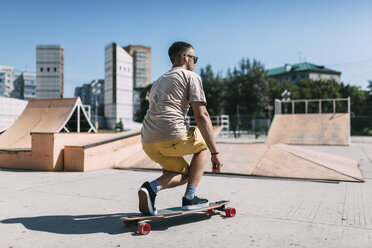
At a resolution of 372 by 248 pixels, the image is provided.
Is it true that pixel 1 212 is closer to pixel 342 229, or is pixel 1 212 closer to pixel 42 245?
pixel 42 245

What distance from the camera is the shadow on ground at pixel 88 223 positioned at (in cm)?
254

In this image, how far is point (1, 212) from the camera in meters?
3.09

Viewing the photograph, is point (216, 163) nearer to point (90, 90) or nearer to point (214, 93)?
point (214, 93)

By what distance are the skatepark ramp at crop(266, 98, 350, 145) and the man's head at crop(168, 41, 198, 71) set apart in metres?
13.6

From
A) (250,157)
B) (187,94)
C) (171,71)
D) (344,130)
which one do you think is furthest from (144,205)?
(344,130)

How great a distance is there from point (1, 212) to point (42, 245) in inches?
49.8

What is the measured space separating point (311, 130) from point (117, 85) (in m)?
19.6

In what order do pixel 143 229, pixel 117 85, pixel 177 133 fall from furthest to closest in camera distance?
1. pixel 117 85
2. pixel 177 133
3. pixel 143 229

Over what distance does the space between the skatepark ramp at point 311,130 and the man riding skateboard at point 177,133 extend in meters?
13.7

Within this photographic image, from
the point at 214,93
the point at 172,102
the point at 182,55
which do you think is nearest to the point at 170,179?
the point at 172,102

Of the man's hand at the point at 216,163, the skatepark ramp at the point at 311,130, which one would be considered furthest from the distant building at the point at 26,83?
the man's hand at the point at 216,163

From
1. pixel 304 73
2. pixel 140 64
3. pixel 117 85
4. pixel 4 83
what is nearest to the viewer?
pixel 117 85

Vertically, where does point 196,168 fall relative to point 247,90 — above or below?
below

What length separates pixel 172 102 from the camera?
2.58 metres
